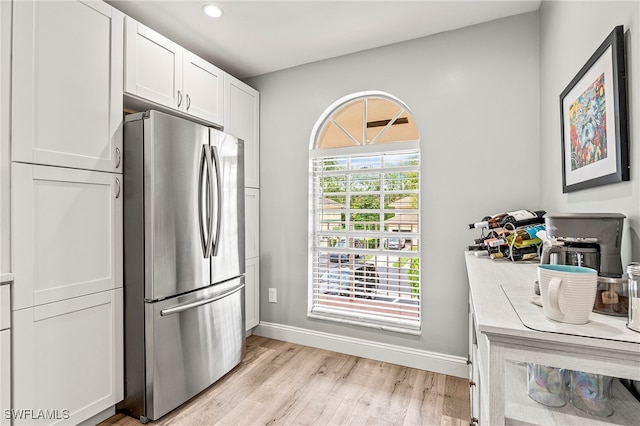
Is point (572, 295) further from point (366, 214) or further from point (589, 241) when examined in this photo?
point (366, 214)

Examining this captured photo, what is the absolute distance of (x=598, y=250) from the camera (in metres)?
0.81

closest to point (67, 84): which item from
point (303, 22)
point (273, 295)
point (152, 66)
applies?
point (152, 66)

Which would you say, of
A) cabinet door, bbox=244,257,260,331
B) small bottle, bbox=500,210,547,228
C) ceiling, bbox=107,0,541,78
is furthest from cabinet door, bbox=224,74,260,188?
small bottle, bbox=500,210,547,228

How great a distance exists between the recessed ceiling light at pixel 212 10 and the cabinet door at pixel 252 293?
197cm

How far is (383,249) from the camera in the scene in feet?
8.79

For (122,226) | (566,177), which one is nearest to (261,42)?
(122,226)

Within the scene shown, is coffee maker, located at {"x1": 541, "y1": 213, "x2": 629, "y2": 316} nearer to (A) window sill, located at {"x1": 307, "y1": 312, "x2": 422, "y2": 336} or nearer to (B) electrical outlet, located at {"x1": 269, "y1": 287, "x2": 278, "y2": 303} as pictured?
(A) window sill, located at {"x1": 307, "y1": 312, "x2": 422, "y2": 336}

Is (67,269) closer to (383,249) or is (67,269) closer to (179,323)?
(179,323)

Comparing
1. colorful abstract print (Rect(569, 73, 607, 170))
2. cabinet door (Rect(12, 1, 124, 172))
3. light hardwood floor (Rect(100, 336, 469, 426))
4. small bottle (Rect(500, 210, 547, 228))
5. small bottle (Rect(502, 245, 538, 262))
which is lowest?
light hardwood floor (Rect(100, 336, 469, 426))

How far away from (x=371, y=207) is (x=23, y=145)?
222cm

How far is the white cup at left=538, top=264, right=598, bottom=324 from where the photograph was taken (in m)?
0.68

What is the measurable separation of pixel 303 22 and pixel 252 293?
2306 mm

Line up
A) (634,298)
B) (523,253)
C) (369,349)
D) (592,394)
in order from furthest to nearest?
(369,349) < (523,253) < (592,394) < (634,298)

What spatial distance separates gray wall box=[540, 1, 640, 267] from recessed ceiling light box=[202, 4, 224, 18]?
6.44 feet
